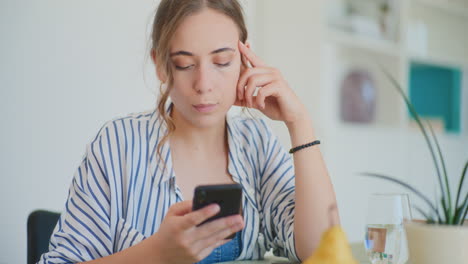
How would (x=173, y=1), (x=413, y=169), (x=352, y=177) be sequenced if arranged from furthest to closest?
1. (x=413, y=169)
2. (x=352, y=177)
3. (x=173, y=1)

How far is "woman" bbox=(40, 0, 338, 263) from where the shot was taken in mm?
1156

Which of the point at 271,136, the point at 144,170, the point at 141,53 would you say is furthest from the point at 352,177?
the point at 144,170

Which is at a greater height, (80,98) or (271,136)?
(80,98)

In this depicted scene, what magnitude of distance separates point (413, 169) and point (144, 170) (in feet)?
9.18

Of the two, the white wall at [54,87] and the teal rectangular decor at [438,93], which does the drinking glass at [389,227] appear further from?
the teal rectangular decor at [438,93]

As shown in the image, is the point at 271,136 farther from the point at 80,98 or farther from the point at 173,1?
the point at 80,98

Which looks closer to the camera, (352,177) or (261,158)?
(261,158)

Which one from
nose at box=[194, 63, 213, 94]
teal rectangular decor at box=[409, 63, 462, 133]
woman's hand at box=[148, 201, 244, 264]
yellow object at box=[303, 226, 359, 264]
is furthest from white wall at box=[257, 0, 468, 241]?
yellow object at box=[303, 226, 359, 264]

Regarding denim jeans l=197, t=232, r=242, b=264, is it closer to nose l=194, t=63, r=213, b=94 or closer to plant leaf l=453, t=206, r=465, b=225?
nose l=194, t=63, r=213, b=94

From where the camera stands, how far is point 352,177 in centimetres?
321

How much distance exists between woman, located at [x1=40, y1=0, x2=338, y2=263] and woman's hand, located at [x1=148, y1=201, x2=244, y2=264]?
176 millimetres

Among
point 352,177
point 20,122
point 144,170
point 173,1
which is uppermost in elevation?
point 173,1

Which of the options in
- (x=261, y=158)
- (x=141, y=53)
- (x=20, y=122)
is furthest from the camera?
(x=141, y=53)

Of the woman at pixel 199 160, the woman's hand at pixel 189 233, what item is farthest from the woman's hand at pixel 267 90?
the woman's hand at pixel 189 233
